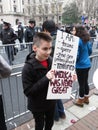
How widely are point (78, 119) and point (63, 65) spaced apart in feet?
5.55

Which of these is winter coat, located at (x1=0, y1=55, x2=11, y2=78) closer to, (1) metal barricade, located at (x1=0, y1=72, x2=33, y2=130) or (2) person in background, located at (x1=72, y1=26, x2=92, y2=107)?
(1) metal barricade, located at (x1=0, y1=72, x2=33, y2=130)

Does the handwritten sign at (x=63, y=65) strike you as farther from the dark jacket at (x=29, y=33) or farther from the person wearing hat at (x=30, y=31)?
the dark jacket at (x=29, y=33)

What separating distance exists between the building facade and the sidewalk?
67.8m

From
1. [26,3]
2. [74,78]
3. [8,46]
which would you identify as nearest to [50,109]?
[74,78]

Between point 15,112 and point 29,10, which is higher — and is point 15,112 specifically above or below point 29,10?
below

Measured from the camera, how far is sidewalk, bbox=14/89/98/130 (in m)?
3.12

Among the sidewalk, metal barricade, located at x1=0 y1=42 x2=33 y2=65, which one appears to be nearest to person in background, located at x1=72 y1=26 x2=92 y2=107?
the sidewalk

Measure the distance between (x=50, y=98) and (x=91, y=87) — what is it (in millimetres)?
2880

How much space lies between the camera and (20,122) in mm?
3250

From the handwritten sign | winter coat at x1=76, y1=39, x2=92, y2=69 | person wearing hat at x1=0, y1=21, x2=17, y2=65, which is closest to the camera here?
the handwritten sign

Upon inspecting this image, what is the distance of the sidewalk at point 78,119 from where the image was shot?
3.12 metres

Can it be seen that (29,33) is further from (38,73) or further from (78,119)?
(38,73)

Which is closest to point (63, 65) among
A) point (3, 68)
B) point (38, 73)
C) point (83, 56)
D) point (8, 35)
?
point (38, 73)

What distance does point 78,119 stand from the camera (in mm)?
3375
